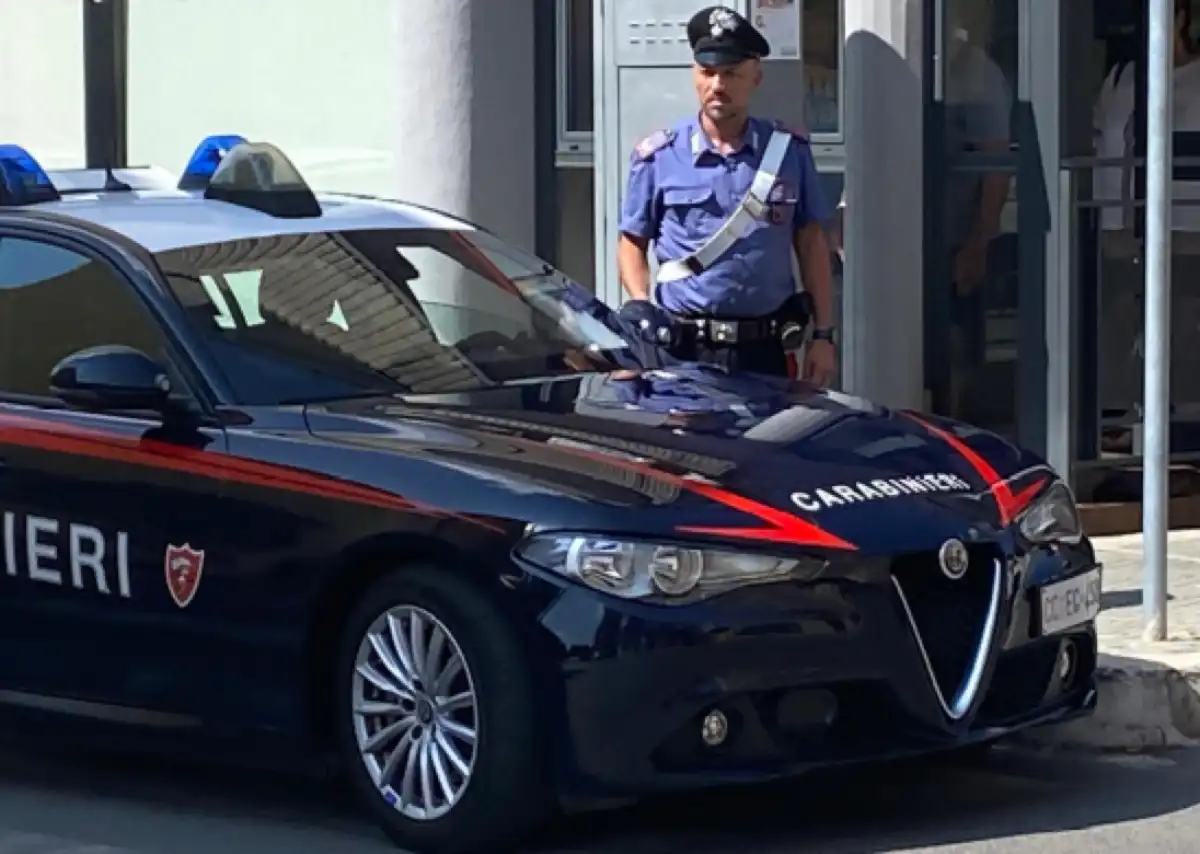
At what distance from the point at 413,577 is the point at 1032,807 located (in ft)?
5.45

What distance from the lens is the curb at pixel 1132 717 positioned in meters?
7.29

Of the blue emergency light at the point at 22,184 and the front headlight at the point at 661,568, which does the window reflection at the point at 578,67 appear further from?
the front headlight at the point at 661,568

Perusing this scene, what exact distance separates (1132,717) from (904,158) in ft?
12.5

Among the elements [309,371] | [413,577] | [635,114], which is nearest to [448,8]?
[635,114]

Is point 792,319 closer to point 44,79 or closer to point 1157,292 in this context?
point 1157,292

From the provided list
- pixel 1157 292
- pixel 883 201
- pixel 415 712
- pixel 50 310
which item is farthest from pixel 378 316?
pixel 883 201

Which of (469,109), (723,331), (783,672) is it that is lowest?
(783,672)

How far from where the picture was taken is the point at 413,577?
6.11 metres

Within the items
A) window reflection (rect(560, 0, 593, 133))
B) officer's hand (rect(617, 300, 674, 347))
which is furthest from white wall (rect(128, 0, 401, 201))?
officer's hand (rect(617, 300, 674, 347))

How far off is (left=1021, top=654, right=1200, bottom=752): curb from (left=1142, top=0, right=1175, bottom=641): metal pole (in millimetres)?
542

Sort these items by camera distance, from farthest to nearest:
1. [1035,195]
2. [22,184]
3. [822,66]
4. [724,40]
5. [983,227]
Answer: [822,66], [983,227], [1035,195], [724,40], [22,184]

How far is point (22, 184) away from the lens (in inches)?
298

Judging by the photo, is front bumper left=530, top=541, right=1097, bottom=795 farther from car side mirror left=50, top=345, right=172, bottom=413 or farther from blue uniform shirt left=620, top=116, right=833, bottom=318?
blue uniform shirt left=620, top=116, right=833, bottom=318

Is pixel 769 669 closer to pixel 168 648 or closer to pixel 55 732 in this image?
pixel 168 648
